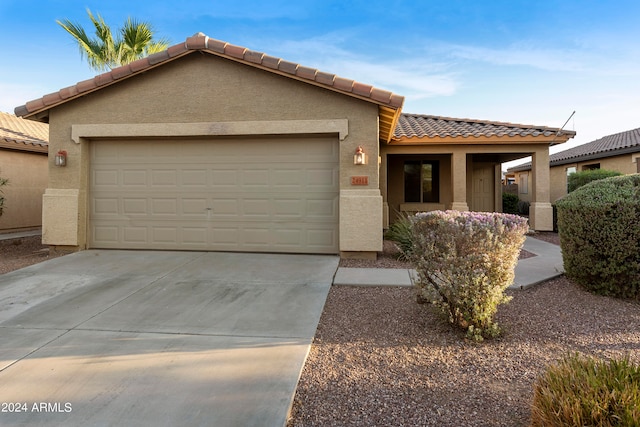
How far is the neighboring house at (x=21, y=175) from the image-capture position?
11451 mm

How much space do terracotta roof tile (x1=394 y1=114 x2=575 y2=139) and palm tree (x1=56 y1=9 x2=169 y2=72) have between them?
10667mm

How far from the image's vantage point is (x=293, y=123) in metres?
7.64

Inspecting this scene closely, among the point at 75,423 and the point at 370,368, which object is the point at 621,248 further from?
the point at 75,423

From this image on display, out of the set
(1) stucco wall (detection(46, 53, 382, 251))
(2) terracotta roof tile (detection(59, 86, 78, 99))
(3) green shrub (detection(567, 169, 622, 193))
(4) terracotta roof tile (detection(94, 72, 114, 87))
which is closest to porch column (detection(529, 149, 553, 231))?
(3) green shrub (detection(567, 169, 622, 193))

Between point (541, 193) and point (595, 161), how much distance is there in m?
10.1

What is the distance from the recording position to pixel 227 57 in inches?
299

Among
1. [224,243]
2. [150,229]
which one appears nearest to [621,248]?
[224,243]

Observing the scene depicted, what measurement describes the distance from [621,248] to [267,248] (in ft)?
20.3

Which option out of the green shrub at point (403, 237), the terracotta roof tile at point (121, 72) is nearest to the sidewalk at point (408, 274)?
the green shrub at point (403, 237)

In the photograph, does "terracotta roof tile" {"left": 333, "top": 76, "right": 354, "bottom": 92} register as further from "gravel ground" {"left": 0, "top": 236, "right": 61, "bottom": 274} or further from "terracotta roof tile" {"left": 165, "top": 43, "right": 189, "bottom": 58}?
"gravel ground" {"left": 0, "top": 236, "right": 61, "bottom": 274}

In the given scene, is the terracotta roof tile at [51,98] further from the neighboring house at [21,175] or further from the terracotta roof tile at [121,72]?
the neighboring house at [21,175]

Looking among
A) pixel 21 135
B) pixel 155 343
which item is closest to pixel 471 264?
pixel 155 343

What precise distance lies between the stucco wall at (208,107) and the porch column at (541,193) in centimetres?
697

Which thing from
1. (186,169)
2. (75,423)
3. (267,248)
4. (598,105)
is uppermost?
(598,105)
